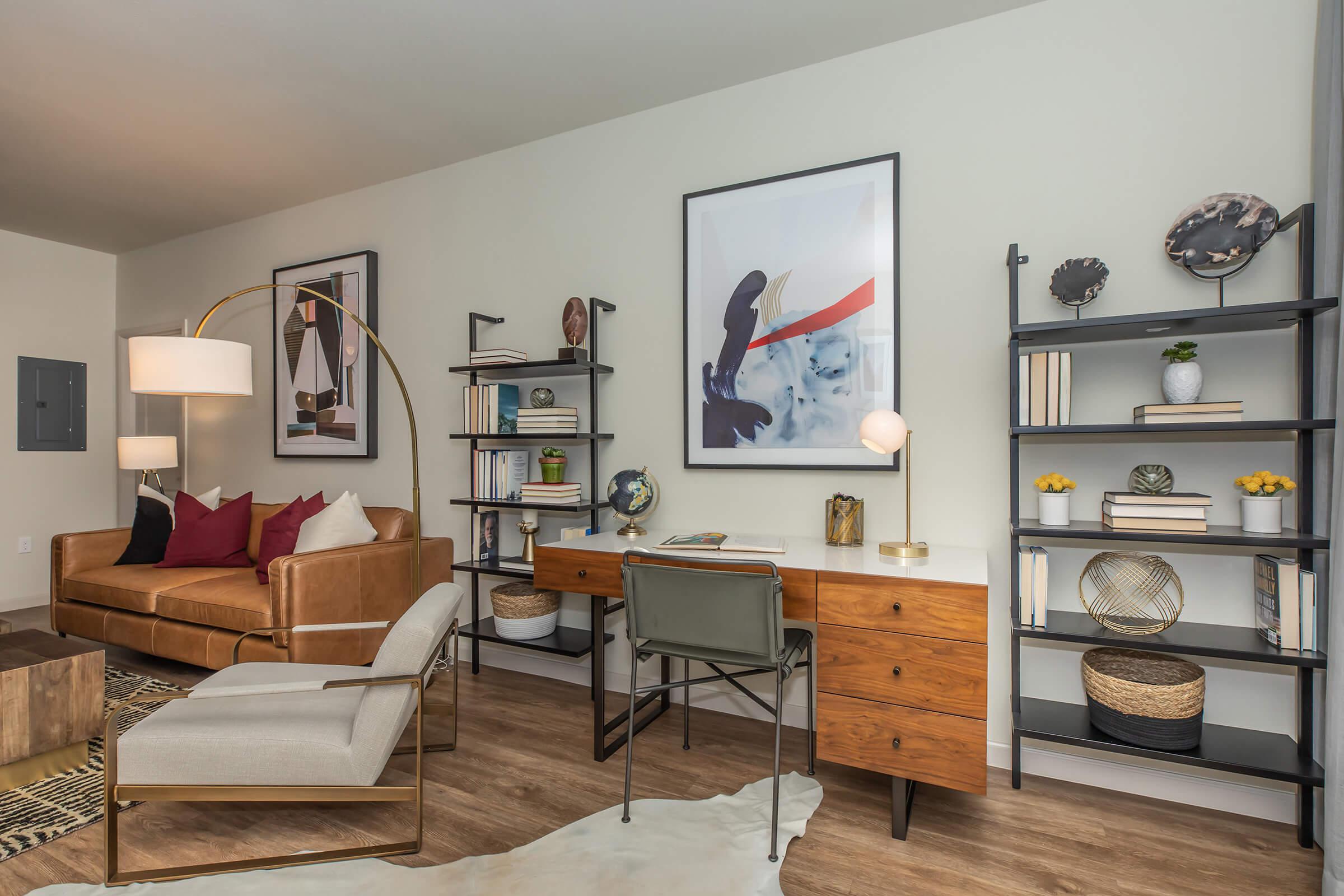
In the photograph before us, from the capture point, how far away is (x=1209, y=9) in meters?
2.09

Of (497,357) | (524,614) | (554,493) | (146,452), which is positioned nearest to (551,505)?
(554,493)

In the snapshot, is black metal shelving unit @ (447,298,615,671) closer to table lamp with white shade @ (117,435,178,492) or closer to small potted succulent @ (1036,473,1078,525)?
small potted succulent @ (1036,473,1078,525)

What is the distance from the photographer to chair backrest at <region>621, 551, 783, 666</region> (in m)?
1.87

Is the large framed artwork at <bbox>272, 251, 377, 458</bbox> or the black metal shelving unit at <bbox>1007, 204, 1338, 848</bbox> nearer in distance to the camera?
the black metal shelving unit at <bbox>1007, 204, 1338, 848</bbox>

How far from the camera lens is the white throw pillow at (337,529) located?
3188mm

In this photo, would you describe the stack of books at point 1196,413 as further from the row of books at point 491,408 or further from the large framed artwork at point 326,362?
the large framed artwork at point 326,362

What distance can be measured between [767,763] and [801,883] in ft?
2.20

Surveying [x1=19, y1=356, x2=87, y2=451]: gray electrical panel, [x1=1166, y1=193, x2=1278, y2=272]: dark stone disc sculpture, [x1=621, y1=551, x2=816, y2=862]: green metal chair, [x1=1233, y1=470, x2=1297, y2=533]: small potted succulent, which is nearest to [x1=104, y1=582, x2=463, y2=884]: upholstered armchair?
[x1=621, y1=551, x2=816, y2=862]: green metal chair

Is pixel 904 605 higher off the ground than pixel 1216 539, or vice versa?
pixel 1216 539

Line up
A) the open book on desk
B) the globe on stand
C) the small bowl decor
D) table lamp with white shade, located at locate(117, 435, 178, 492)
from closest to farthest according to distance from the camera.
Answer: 1. the open book on desk
2. the small bowl decor
3. the globe on stand
4. table lamp with white shade, located at locate(117, 435, 178, 492)

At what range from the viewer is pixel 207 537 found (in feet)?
12.1

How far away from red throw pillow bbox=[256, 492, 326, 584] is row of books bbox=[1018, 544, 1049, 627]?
10.7 ft

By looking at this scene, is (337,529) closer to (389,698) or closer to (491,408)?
(491,408)

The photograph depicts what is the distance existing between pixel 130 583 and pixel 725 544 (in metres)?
3.17
